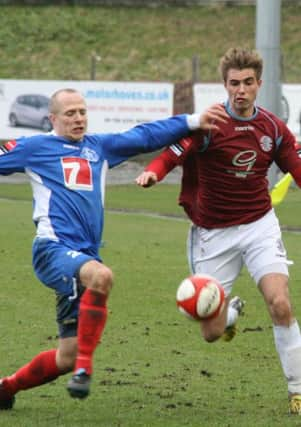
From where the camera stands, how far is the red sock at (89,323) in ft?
22.2

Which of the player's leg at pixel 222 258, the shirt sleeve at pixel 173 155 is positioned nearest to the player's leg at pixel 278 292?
the player's leg at pixel 222 258

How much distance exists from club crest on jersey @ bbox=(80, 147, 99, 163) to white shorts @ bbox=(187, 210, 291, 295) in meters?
1.04

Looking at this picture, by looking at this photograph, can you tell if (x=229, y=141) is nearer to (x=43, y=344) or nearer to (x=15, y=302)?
(x=43, y=344)

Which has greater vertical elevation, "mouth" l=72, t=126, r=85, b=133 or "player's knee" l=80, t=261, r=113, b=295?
"mouth" l=72, t=126, r=85, b=133

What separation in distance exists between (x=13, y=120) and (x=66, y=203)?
2413 centimetres

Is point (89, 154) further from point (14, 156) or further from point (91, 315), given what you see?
point (91, 315)

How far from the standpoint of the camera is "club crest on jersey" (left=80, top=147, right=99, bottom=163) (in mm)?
7391

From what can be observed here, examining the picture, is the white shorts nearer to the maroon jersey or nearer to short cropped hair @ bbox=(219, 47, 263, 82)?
the maroon jersey

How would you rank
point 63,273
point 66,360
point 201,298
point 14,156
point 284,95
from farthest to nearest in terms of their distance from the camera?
point 284,95 → point 14,156 → point 66,360 → point 201,298 → point 63,273

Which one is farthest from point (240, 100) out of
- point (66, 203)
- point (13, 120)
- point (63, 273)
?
point (13, 120)

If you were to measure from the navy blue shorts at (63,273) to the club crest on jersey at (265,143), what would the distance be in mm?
1338

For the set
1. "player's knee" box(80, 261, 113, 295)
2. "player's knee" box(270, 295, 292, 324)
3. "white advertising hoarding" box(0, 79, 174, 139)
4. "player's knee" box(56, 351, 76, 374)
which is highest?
"player's knee" box(80, 261, 113, 295)

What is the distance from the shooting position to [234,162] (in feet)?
25.8

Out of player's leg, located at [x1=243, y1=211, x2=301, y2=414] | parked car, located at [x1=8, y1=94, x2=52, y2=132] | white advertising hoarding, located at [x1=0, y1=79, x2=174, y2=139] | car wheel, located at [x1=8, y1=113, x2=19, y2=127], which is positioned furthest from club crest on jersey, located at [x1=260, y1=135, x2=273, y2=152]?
car wheel, located at [x1=8, y1=113, x2=19, y2=127]
